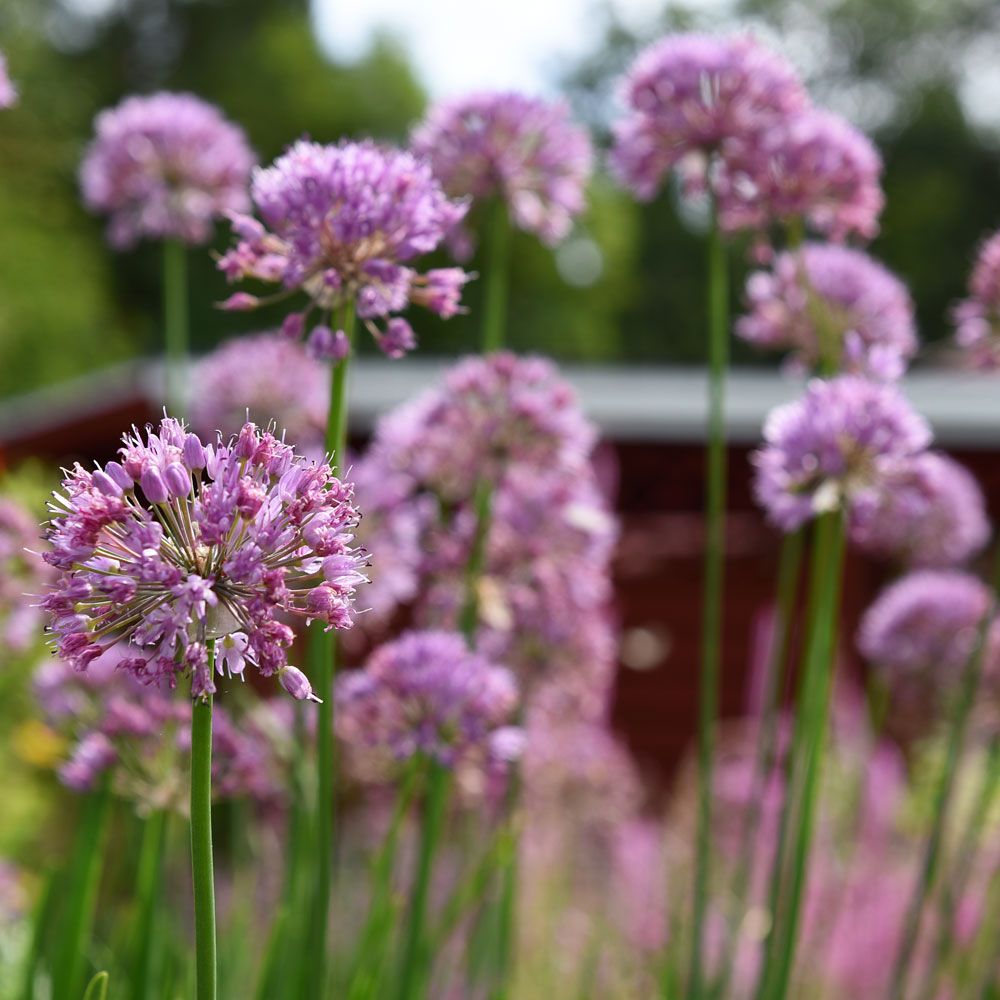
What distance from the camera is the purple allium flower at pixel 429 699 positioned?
6.36ft

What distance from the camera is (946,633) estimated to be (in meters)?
3.21

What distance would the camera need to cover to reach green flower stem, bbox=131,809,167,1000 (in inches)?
76.1

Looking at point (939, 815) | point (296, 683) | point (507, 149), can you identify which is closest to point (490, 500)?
point (507, 149)

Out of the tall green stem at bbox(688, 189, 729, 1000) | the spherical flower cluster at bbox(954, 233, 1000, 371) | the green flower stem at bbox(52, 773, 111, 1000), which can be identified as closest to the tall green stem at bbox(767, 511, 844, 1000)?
the tall green stem at bbox(688, 189, 729, 1000)

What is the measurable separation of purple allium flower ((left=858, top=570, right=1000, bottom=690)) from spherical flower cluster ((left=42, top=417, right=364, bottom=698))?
2.30 metres

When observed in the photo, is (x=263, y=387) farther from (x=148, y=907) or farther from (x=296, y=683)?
(x=296, y=683)

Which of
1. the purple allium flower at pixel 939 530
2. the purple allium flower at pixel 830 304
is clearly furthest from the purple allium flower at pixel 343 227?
the purple allium flower at pixel 939 530

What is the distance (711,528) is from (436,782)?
2.00 feet

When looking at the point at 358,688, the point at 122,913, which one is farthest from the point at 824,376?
the point at 122,913

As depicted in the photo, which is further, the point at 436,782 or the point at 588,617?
the point at 588,617

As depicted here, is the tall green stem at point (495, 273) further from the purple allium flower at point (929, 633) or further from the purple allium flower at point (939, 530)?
the purple allium flower at point (939, 530)

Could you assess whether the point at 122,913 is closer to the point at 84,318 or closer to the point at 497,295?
the point at 497,295

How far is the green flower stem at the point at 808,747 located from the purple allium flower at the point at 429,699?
0.44 m

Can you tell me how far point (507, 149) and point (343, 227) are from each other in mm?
919
